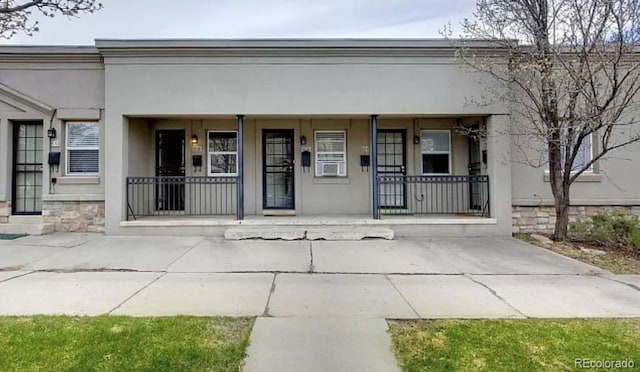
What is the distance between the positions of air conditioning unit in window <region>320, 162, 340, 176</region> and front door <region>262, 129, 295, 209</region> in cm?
83

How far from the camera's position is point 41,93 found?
345 inches

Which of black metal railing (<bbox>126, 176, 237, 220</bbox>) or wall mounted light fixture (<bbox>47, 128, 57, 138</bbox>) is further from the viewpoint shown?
black metal railing (<bbox>126, 176, 237, 220</bbox>)

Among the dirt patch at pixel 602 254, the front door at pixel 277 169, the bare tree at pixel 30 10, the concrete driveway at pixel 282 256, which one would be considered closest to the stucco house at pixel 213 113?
the front door at pixel 277 169

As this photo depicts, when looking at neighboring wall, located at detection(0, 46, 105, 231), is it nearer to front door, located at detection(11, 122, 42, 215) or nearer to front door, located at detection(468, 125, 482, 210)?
front door, located at detection(11, 122, 42, 215)

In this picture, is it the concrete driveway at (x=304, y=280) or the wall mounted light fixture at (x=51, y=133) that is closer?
the concrete driveway at (x=304, y=280)

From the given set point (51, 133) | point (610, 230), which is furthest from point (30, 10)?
point (610, 230)

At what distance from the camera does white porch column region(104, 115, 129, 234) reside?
8.28m

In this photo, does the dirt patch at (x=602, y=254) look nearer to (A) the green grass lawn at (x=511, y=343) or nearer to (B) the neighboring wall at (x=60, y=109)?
(A) the green grass lawn at (x=511, y=343)

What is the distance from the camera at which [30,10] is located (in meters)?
5.21

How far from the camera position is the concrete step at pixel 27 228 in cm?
830

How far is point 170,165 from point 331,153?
4.33m

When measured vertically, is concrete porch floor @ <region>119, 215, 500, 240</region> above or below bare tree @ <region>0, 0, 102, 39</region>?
below

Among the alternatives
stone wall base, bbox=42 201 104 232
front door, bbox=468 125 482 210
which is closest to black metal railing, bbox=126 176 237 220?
stone wall base, bbox=42 201 104 232

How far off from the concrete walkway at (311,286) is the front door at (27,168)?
194 centimetres
